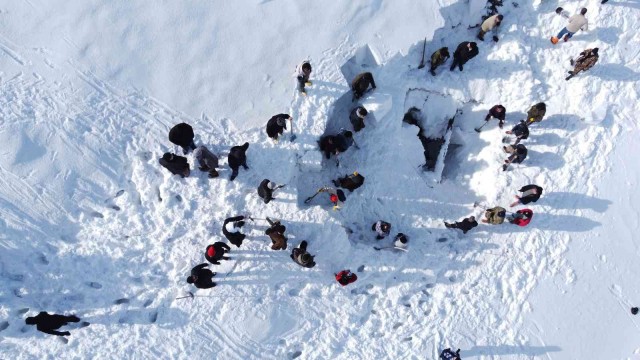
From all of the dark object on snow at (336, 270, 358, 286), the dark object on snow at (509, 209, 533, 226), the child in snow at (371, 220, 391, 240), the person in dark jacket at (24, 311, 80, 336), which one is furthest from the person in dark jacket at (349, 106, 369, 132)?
the person in dark jacket at (24, 311, 80, 336)

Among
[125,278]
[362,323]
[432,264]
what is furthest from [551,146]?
[125,278]

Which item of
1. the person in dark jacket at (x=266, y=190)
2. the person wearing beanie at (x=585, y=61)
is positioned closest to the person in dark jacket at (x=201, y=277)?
the person in dark jacket at (x=266, y=190)

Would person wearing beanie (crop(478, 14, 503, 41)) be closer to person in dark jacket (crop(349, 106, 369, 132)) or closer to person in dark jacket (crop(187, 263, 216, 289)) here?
person in dark jacket (crop(349, 106, 369, 132))

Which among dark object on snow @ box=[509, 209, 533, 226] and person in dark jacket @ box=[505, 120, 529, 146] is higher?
person in dark jacket @ box=[505, 120, 529, 146]

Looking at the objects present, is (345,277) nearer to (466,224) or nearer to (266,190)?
(266,190)

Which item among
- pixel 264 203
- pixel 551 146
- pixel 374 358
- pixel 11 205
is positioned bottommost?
pixel 374 358

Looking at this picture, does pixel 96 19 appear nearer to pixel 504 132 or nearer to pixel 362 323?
pixel 362 323
